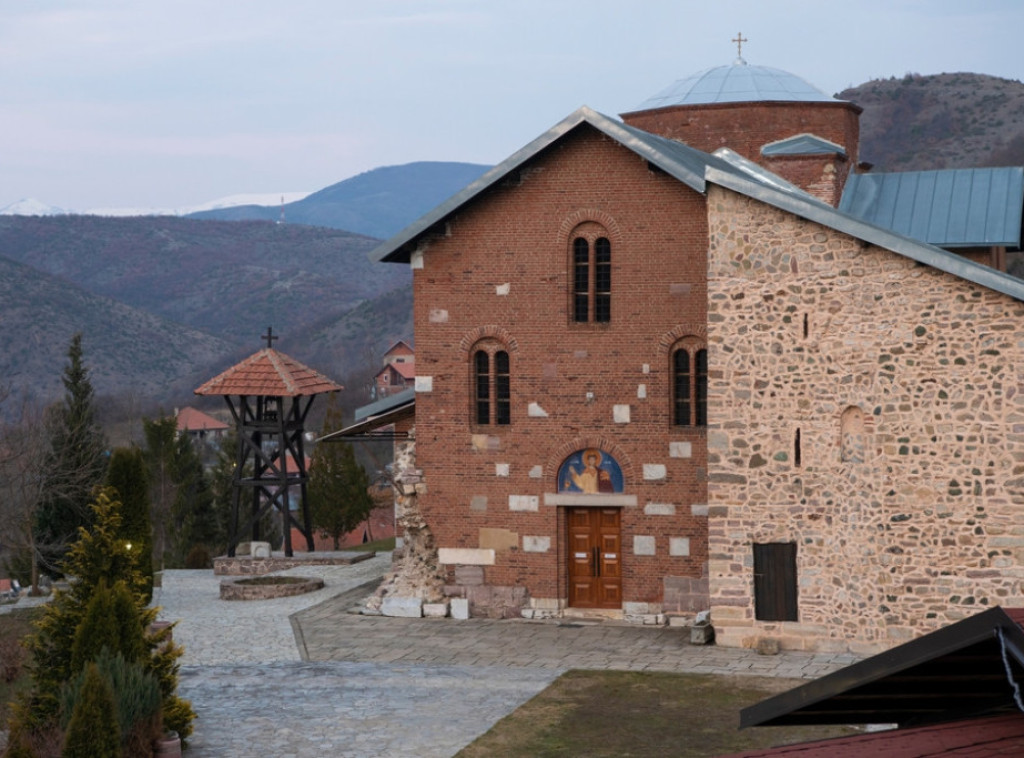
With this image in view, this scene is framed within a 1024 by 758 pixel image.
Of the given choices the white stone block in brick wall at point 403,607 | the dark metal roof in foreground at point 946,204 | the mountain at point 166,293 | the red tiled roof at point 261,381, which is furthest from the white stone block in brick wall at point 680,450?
the mountain at point 166,293

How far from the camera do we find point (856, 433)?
758 inches

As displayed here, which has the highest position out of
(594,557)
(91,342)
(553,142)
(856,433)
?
(91,342)

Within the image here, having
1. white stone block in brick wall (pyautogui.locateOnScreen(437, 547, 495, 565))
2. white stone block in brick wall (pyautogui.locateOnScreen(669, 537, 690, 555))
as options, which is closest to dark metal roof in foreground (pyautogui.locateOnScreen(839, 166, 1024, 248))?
white stone block in brick wall (pyautogui.locateOnScreen(669, 537, 690, 555))

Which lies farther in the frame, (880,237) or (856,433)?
(856,433)

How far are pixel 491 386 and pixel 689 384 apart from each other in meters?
3.29

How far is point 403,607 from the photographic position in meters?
23.2

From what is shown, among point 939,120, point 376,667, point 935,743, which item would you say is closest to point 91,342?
point 939,120

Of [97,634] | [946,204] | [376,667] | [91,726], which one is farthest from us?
[946,204]

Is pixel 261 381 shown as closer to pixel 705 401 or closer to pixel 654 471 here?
pixel 654 471

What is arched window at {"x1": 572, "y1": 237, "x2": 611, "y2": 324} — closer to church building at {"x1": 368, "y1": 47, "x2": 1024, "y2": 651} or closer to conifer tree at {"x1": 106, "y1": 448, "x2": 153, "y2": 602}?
church building at {"x1": 368, "y1": 47, "x2": 1024, "y2": 651}

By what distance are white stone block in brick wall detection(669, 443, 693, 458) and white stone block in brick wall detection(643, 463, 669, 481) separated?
0.24 m

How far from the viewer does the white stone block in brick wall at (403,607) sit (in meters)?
23.1

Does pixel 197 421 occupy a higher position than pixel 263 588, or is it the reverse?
pixel 197 421

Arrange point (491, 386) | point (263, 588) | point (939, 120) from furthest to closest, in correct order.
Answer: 1. point (939, 120)
2. point (263, 588)
3. point (491, 386)
